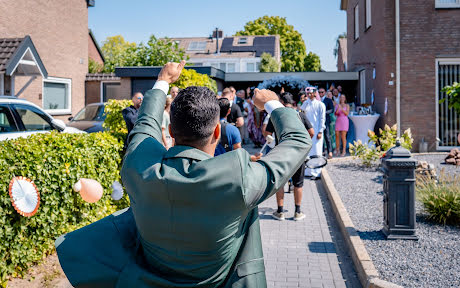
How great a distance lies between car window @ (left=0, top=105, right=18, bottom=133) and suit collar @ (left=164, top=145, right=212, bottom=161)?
26.1 feet

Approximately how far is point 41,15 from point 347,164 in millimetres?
14943

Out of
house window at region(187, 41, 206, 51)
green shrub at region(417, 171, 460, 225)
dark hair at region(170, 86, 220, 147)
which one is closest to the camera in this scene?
→ dark hair at region(170, 86, 220, 147)

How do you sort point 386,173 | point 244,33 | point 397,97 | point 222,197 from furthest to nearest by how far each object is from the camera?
point 244,33
point 397,97
point 386,173
point 222,197

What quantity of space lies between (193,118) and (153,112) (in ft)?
1.03

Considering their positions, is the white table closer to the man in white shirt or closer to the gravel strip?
the man in white shirt

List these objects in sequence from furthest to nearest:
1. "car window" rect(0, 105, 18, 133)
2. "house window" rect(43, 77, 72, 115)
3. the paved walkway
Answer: "house window" rect(43, 77, 72, 115) → "car window" rect(0, 105, 18, 133) → the paved walkway

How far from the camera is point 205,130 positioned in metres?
1.72

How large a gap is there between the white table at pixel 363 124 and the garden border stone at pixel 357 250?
278 inches

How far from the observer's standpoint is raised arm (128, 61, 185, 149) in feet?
6.08

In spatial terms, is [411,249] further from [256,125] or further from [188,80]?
[256,125]

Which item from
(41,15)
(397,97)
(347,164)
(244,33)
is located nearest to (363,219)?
(347,164)

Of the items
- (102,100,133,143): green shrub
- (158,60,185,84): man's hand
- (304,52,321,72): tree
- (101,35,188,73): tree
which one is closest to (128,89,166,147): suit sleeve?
(158,60,185,84): man's hand

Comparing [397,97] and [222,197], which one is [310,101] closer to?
[397,97]

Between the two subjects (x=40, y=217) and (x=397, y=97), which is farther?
(x=397, y=97)
